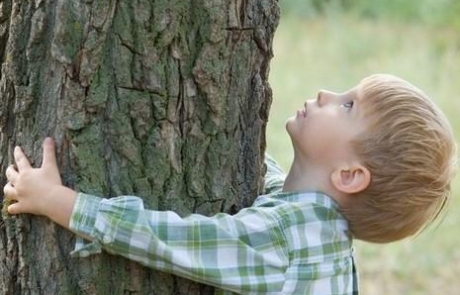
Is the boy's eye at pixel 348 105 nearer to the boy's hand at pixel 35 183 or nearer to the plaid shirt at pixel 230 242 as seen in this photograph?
the plaid shirt at pixel 230 242

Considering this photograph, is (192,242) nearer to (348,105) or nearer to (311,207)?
(311,207)

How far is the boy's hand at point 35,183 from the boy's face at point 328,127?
0.54 meters

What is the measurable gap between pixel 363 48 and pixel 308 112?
21.7 ft

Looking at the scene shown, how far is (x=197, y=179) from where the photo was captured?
2064 millimetres

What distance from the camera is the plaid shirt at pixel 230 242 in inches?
76.4

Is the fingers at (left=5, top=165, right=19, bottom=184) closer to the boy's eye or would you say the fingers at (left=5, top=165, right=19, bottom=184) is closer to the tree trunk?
the tree trunk

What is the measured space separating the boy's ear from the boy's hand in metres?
0.57

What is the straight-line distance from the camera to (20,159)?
201 cm

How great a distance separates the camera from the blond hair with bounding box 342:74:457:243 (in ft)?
6.94

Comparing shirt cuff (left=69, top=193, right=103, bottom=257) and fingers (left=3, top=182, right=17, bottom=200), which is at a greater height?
fingers (left=3, top=182, right=17, bottom=200)

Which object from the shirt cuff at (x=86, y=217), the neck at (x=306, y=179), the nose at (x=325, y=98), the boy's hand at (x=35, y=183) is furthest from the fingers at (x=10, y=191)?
the nose at (x=325, y=98)

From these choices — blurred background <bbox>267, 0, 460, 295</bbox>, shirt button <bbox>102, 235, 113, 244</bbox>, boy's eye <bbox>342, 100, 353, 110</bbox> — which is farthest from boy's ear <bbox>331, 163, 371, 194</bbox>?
blurred background <bbox>267, 0, 460, 295</bbox>

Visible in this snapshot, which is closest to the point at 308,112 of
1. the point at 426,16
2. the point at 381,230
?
the point at 381,230

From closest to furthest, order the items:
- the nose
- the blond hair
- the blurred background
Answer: the blond hair, the nose, the blurred background
